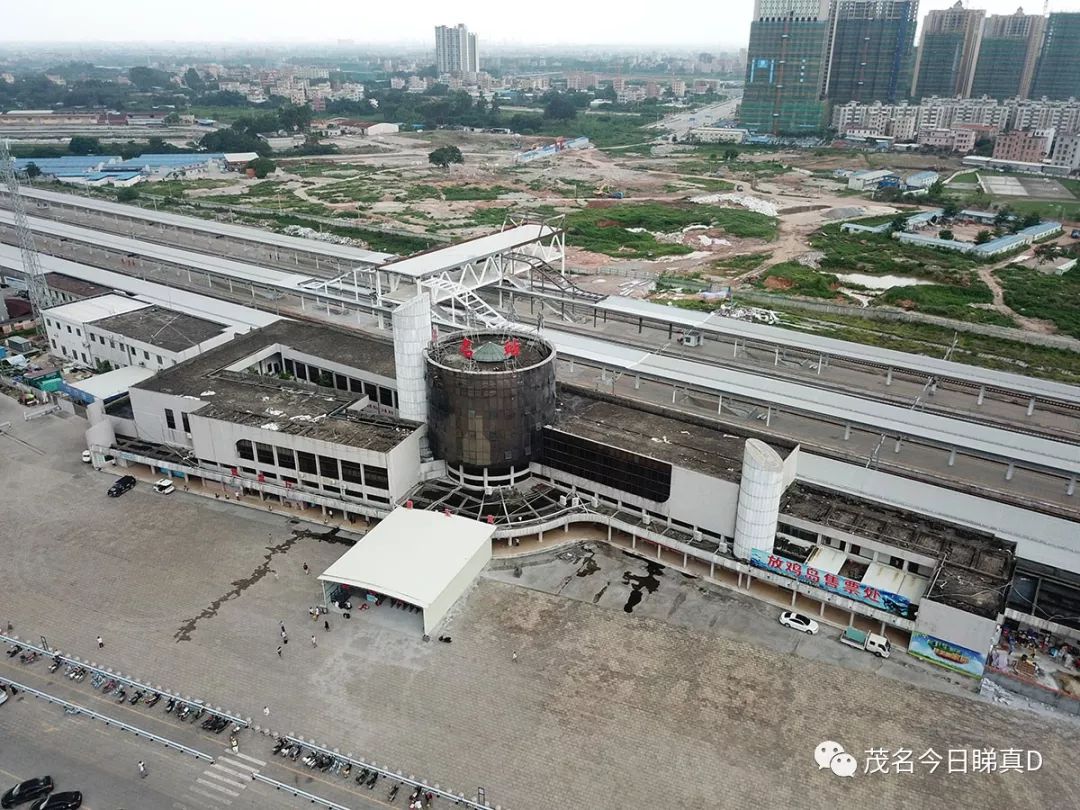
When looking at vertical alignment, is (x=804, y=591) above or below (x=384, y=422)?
below

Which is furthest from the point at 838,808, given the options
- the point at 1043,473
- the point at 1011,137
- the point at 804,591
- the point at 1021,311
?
the point at 1011,137

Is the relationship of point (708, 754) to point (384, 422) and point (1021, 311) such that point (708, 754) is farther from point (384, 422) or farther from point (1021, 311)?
point (1021, 311)

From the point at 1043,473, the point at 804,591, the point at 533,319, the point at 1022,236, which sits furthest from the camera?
the point at 1022,236

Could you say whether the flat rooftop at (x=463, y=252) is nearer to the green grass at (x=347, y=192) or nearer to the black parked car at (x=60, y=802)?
the black parked car at (x=60, y=802)

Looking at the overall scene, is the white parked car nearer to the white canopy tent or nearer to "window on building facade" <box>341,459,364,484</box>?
the white canopy tent

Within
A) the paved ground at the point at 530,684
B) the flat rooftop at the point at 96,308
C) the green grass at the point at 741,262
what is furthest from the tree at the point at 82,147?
the paved ground at the point at 530,684

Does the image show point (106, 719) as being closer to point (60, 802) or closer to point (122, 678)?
point (122, 678)
